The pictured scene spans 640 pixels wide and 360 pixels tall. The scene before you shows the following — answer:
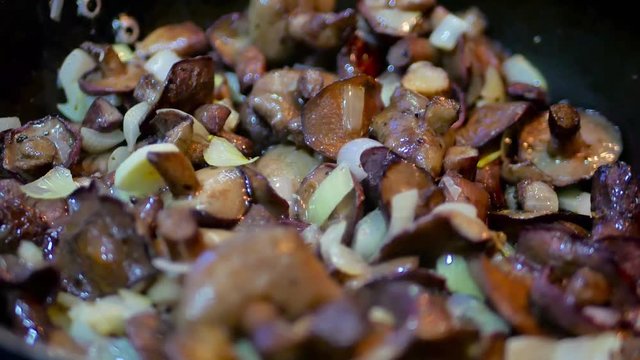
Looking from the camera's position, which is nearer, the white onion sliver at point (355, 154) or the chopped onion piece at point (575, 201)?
the white onion sliver at point (355, 154)

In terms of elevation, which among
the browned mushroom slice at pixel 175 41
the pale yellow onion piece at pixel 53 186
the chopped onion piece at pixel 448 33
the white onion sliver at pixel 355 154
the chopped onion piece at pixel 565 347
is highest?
the browned mushroom slice at pixel 175 41

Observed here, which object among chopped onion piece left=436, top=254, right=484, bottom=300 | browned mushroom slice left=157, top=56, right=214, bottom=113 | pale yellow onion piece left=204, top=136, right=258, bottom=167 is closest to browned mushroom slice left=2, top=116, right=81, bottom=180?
browned mushroom slice left=157, top=56, right=214, bottom=113

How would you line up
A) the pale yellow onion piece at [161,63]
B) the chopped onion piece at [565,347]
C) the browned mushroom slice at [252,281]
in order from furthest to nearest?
the pale yellow onion piece at [161,63] < the chopped onion piece at [565,347] < the browned mushroom slice at [252,281]

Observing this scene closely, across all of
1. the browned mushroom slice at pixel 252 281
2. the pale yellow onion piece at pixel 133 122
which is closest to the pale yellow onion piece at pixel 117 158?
the pale yellow onion piece at pixel 133 122

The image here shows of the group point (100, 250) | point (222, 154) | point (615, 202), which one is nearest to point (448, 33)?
point (615, 202)

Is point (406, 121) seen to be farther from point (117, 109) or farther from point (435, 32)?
point (117, 109)

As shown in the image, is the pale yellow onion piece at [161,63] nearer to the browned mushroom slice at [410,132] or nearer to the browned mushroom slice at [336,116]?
the browned mushroom slice at [336,116]

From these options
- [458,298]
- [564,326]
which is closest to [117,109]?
[458,298]
